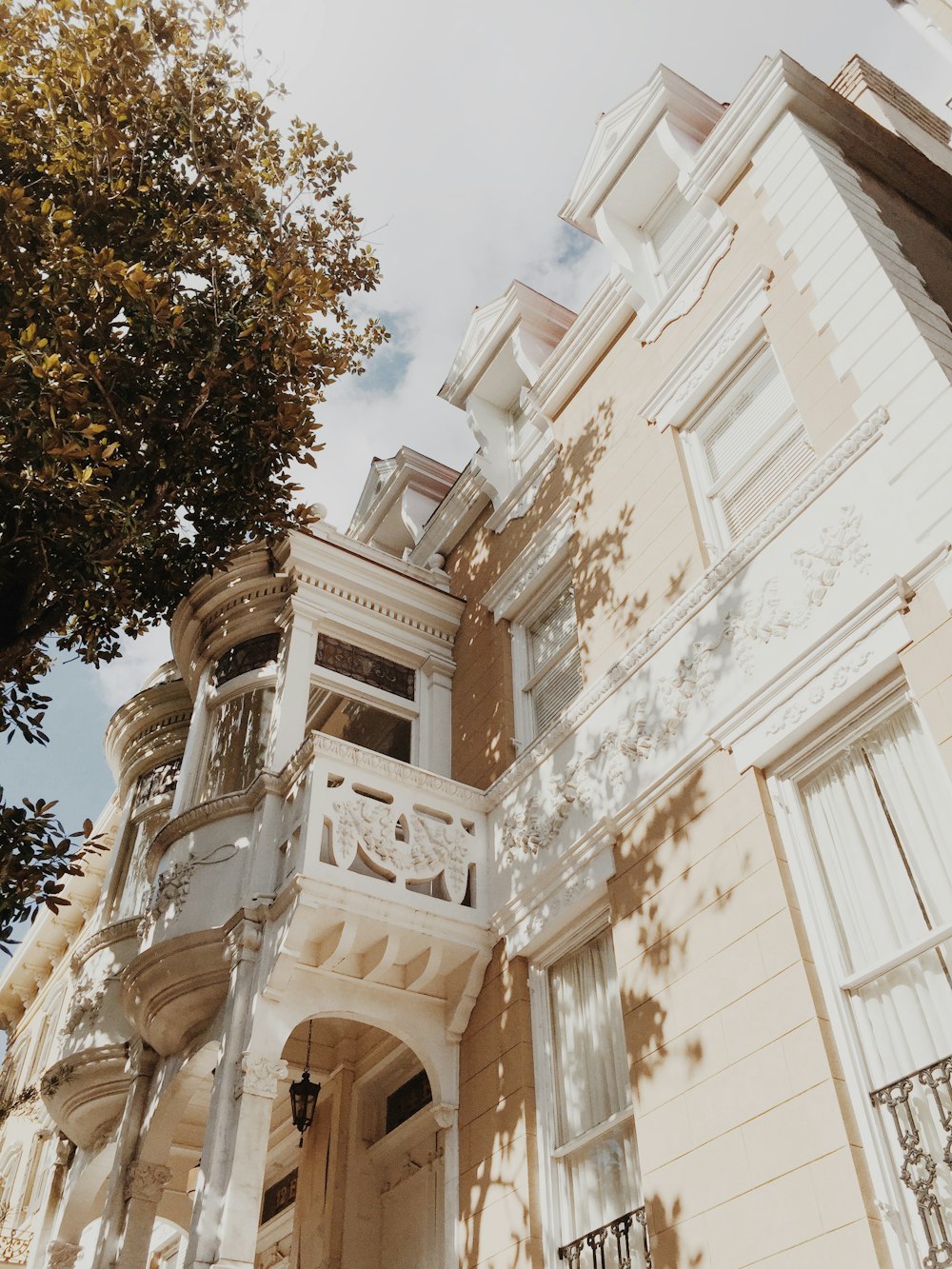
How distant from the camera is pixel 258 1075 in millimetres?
7555

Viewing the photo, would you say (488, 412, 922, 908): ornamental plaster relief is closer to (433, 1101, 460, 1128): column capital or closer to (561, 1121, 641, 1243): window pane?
(433, 1101, 460, 1128): column capital

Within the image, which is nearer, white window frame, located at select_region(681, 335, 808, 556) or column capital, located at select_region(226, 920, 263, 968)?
white window frame, located at select_region(681, 335, 808, 556)

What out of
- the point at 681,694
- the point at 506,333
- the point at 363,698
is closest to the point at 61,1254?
the point at 363,698

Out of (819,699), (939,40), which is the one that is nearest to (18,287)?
(819,699)

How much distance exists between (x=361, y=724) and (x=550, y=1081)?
17.3 ft

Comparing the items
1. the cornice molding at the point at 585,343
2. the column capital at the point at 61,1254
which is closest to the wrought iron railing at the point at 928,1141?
the cornice molding at the point at 585,343

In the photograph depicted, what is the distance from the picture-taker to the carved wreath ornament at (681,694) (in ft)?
21.5

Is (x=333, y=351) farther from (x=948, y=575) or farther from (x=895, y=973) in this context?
(x=895, y=973)

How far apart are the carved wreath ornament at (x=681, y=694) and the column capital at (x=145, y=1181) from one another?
158 inches

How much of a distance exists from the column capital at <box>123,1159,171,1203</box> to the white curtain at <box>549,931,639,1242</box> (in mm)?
3786

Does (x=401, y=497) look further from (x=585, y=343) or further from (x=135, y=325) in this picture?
(x=135, y=325)

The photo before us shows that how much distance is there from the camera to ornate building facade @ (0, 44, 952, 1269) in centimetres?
571

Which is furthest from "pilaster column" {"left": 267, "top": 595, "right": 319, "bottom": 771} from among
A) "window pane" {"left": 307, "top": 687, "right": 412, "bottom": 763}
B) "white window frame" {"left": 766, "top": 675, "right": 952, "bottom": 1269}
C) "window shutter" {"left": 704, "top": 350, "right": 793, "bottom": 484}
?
"white window frame" {"left": 766, "top": 675, "right": 952, "bottom": 1269}

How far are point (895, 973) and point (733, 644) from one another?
8.05 ft
